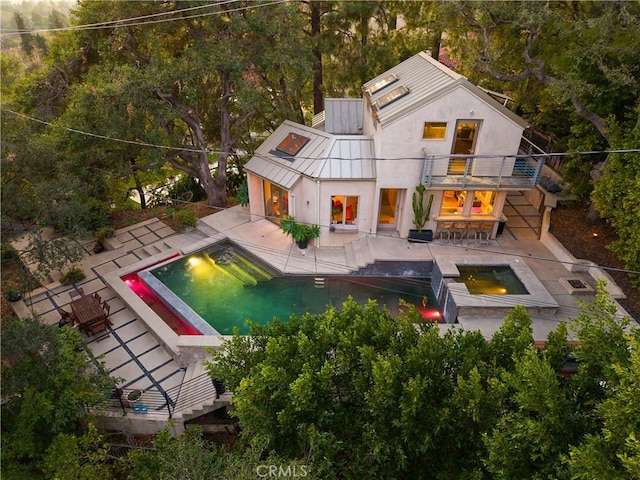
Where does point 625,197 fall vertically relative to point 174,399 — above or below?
above

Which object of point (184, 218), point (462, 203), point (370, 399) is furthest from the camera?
point (184, 218)

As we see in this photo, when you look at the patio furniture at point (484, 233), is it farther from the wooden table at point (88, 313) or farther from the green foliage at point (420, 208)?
the wooden table at point (88, 313)

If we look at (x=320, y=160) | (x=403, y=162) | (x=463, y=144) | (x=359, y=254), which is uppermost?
(x=463, y=144)

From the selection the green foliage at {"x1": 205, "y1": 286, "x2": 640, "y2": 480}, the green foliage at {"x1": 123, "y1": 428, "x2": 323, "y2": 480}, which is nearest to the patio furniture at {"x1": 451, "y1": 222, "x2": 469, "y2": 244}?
the green foliage at {"x1": 205, "y1": 286, "x2": 640, "y2": 480}

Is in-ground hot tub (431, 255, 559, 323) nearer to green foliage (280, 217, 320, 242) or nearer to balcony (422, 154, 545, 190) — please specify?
balcony (422, 154, 545, 190)

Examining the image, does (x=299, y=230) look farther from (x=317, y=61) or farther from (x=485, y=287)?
(x=317, y=61)

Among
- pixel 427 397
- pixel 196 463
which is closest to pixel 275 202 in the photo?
pixel 196 463

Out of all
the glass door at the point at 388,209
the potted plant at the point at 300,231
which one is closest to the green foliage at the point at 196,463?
the potted plant at the point at 300,231
